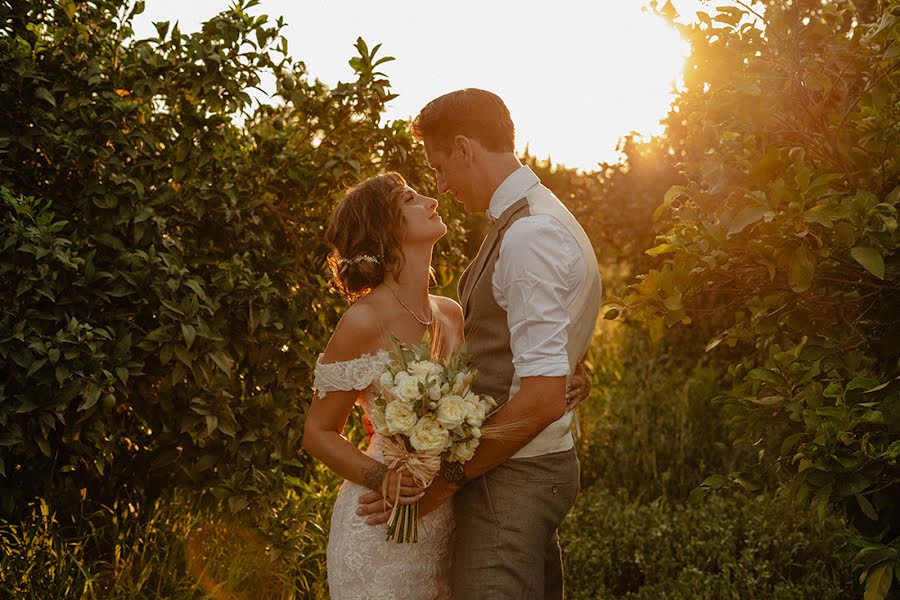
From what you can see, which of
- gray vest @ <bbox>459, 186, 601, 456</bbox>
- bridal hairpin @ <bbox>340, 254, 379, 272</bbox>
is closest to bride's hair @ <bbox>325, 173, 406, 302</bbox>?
bridal hairpin @ <bbox>340, 254, 379, 272</bbox>

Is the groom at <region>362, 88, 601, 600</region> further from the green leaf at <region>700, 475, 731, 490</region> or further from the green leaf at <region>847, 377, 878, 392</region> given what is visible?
the green leaf at <region>847, 377, 878, 392</region>

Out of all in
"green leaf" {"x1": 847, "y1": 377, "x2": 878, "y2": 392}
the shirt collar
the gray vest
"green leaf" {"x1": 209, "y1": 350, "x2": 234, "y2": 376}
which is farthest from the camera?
"green leaf" {"x1": 209, "y1": 350, "x2": 234, "y2": 376}

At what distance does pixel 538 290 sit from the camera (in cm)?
255

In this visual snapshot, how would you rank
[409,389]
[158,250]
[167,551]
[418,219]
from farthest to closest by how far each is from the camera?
[167,551], [158,250], [418,219], [409,389]

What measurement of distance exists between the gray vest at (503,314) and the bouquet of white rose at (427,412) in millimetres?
113

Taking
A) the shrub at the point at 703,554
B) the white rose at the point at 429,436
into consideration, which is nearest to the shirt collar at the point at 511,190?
the white rose at the point at 429,436

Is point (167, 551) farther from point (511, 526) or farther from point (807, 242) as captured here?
point (807, 242)

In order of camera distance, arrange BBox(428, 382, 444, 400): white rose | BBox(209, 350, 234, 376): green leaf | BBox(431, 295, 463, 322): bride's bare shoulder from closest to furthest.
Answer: BBox(428, 382, 444, 400): white rose, BBox(431, 295, 463, 322): bride's bare shoulder, BBox(209, 350, 234, 376): green leaf

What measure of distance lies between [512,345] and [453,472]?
44 centimetres

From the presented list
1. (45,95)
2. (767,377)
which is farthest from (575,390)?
(45,95)

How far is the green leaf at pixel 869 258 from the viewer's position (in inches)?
102

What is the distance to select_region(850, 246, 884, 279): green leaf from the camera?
259 centimetres

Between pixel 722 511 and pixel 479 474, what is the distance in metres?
3.57

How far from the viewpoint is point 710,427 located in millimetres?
7328
